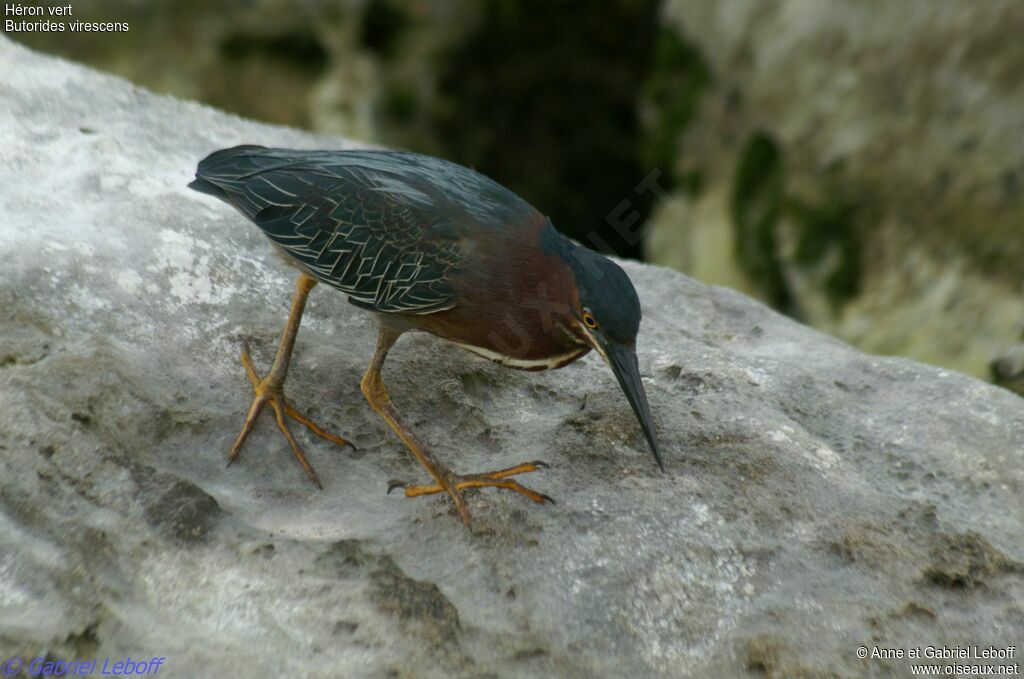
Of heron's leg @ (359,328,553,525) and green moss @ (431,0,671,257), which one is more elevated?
heron's leg @ (359,328,553,525)

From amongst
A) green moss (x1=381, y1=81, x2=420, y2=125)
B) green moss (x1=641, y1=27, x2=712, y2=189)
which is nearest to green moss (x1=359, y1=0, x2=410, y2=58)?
green moss (x1=381, y1=81, x2=420, y2=125)

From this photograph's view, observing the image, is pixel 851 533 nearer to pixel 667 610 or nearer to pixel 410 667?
pixel 667 610

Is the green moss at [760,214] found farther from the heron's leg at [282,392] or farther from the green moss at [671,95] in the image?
the heron's leg at [282,392]

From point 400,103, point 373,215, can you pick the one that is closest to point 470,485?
point 373,215

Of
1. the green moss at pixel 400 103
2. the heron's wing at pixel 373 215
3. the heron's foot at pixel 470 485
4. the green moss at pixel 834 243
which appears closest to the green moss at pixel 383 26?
the green moss at pixel 400 103

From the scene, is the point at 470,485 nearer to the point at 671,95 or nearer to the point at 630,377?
the point at 630,377

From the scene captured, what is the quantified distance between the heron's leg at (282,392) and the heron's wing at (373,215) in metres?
Answer: 0.14

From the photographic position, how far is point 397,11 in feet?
30.7

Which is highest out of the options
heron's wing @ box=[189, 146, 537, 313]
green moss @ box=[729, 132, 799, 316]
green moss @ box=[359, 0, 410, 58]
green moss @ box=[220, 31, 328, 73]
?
heron's wing @ box=[189, 146, 537, 313]

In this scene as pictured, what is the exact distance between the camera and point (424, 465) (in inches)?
139

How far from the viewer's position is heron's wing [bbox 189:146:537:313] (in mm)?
3639

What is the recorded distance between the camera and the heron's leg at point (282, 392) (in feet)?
11.7

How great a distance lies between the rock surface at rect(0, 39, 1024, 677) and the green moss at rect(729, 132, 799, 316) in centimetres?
360

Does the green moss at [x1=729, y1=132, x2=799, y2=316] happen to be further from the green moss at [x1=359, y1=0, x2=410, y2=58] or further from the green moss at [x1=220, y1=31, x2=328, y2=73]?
the green moss at [x1=220, y1=31, x2=328, y2=73]
